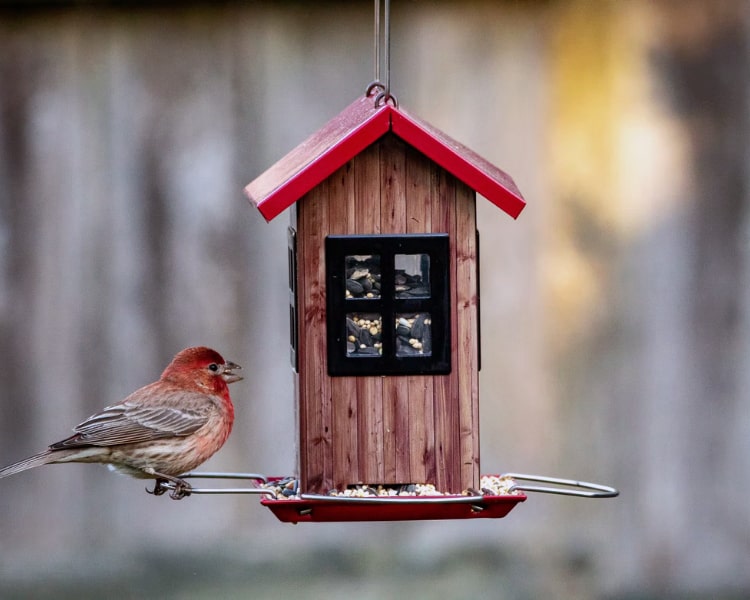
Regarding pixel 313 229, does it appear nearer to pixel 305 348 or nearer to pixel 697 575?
pixel 305 348

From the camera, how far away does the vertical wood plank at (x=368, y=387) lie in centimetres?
467

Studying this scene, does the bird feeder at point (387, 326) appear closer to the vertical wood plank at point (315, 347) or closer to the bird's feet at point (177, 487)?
the vertical wood plank at point (315, 347)

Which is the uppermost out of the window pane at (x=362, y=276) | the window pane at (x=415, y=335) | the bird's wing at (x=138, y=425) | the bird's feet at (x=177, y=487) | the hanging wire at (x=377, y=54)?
the hanging wire at (x=377, y=54)

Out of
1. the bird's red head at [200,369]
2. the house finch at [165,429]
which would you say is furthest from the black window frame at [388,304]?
the bird's red head at [200,369]

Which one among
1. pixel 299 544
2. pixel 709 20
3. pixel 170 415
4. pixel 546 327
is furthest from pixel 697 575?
pixel 170 415

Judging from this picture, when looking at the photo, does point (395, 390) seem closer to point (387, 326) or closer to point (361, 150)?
point (387, 326)

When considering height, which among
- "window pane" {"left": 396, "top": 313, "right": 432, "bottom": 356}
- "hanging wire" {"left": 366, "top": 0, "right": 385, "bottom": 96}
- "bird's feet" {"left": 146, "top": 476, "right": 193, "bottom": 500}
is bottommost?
"bird's feet" {"left": 146, "top": 476, "right": 193, "bottom": 500}

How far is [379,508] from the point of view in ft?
14.6

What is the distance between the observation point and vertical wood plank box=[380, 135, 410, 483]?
4676 millimetres

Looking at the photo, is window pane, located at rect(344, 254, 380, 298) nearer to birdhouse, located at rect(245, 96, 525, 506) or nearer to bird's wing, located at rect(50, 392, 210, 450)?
birdhouse, located at rect(245, 96, 525, 506)

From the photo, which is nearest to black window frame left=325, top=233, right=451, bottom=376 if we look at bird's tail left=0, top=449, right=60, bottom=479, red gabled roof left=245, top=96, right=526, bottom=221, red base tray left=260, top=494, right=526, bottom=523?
red gabled roof left=245, top=96, right=526, bottom=221

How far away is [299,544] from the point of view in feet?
23.9

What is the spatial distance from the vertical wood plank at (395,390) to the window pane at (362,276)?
0.11 metres

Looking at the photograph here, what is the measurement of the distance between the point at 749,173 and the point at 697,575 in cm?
210
